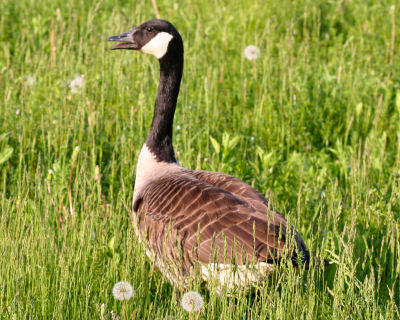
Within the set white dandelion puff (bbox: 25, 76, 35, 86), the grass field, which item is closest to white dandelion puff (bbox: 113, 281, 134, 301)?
the grass field

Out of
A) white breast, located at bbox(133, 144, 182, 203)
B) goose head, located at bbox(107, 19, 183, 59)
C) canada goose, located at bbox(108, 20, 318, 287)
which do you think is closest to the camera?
canada goose, located at bbox(108, 20, 318, 287)

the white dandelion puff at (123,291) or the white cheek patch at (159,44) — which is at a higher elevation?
the white cheek patch at (159,44)

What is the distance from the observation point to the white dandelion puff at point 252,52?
659cm

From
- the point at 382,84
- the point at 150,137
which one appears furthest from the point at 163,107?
the point at 382,84

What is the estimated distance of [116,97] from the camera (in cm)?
598

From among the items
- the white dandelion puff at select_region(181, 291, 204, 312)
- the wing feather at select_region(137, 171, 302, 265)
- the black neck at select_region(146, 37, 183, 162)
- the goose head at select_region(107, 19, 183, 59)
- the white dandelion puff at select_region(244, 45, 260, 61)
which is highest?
the goose head at select_region(107, 19, 183, 59)

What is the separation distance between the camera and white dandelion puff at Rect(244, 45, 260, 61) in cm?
659

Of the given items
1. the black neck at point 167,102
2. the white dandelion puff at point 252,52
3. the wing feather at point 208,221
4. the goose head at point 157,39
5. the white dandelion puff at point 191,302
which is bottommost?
the white dandelion puff at point 191,302

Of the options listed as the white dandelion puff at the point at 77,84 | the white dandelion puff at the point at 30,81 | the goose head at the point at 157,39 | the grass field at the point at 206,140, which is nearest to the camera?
the grass field at the point at 206,140

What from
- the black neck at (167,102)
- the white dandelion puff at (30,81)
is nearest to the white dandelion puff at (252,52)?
the black neck at (167,102)

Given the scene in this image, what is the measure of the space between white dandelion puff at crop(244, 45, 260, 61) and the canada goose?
6.89 ft

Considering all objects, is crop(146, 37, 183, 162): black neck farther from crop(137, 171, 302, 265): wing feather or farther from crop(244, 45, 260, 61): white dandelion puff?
crop(244, 45, 260, 61): white dandelion puff

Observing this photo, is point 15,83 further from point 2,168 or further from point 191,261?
point 191,261

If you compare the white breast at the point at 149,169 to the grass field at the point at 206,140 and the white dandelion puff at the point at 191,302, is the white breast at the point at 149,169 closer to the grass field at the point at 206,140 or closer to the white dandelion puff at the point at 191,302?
the grass field at the point at 206,140
